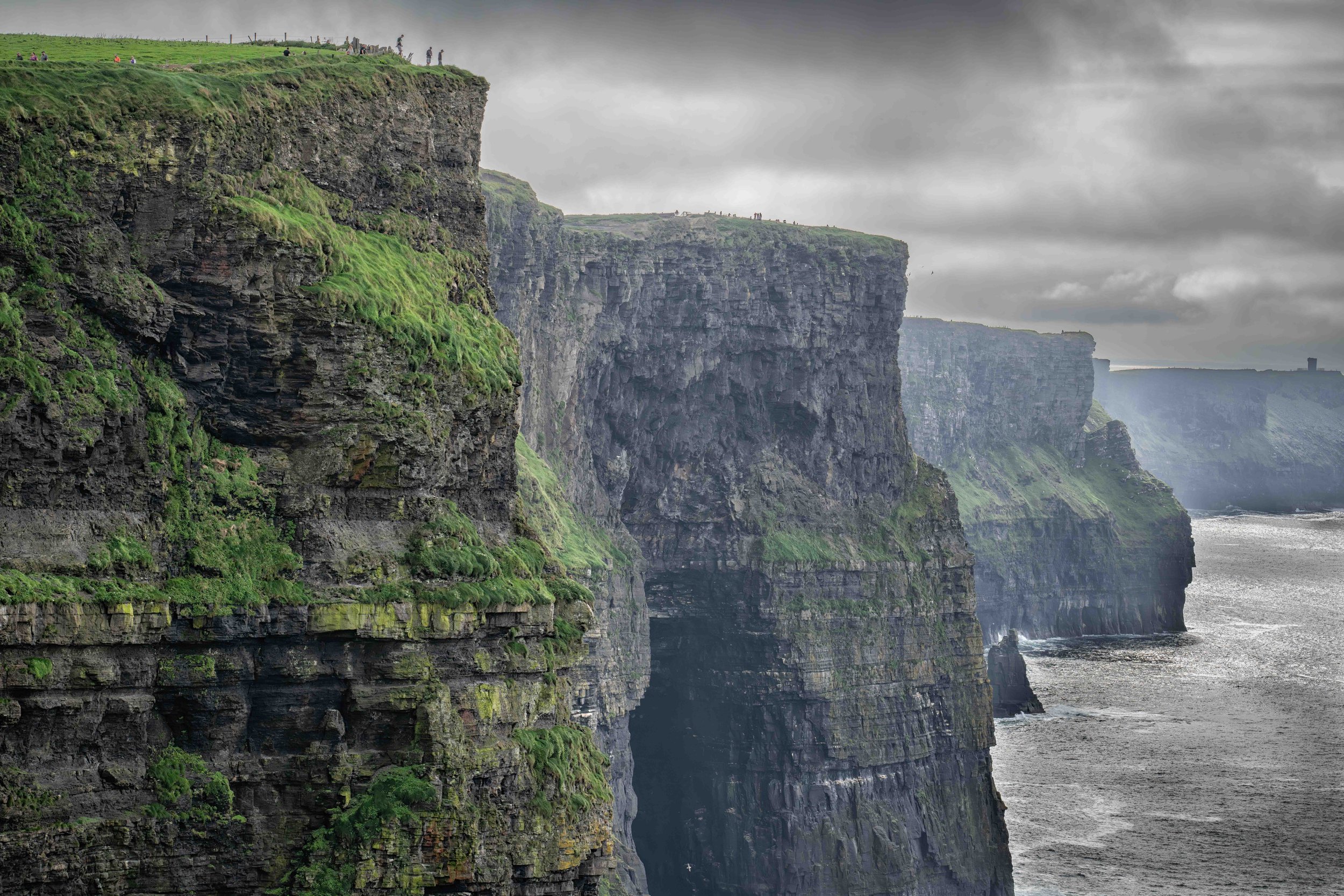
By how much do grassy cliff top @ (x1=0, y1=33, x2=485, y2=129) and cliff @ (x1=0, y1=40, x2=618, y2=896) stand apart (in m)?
0.20

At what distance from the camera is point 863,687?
513ft

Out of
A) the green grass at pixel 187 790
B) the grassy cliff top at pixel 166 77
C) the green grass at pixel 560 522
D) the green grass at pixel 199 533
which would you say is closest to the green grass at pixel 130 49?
the grassy cliff top at pixel 166 77

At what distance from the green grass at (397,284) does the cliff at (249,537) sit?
0.19 meters

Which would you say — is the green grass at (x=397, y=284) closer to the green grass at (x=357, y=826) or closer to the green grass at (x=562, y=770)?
A: the green grass at (x=562, y=770)

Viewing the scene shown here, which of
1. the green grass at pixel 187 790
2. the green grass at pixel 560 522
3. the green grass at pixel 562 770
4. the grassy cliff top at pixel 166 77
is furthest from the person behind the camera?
the green grass at pixel 560 522

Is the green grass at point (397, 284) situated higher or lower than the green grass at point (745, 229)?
lower

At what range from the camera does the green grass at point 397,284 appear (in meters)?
65.4

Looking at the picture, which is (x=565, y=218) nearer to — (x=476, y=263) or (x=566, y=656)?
(x=476, y=263)

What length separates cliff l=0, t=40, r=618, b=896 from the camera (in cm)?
5516

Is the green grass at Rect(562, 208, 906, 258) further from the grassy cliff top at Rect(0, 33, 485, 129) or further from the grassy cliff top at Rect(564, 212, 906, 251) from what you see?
the grassy cliff top at Rect(0, 33, 485, 129)

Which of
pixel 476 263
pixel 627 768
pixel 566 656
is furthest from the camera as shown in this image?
pixel 627 768

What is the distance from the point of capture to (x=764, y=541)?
15812cm

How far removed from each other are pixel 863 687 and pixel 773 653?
30.3 ft

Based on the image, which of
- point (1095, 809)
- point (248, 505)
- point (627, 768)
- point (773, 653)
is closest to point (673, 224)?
point (773, 653)
